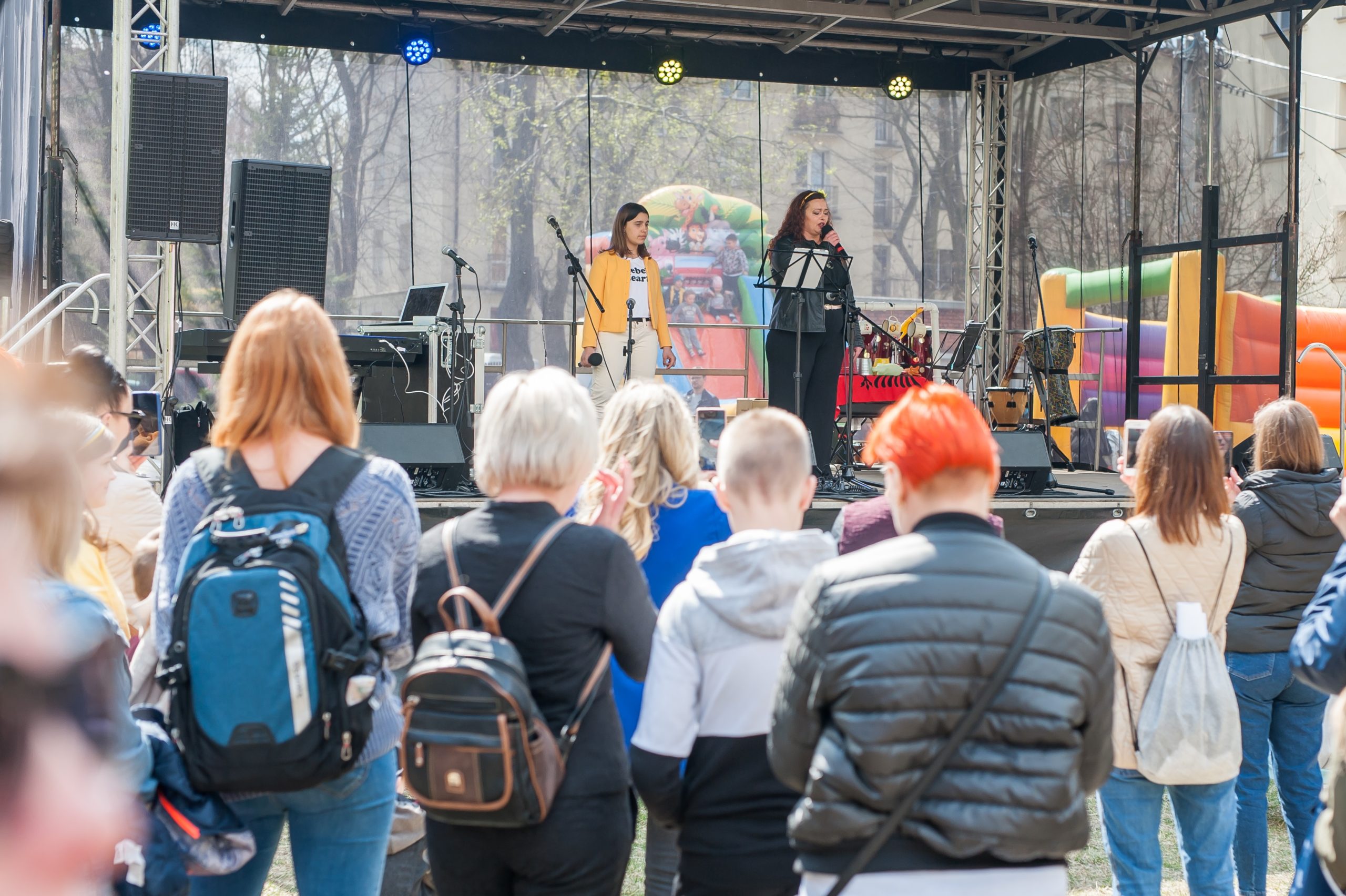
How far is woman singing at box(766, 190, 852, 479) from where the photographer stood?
6773mm

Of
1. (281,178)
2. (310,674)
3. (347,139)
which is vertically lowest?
(310,674)

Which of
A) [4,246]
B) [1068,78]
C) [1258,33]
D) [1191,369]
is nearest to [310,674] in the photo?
[4,246]

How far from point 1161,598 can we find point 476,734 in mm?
1770

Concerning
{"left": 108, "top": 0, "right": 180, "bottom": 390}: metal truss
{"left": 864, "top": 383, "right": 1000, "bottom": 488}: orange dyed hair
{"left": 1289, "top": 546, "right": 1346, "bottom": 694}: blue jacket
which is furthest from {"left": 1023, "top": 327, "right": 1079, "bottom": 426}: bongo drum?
{"left": 864, "top": 383, "right": 1000, "bottom": 488}: orange dyed hair

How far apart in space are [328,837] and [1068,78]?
1094 centimetres

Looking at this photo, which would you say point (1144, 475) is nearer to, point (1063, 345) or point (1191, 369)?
point (1063, 345)

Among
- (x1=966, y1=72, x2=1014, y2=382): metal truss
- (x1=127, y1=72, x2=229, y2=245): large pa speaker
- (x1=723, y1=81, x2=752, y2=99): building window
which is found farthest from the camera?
(x1=723, y1=81, x2=752, y2=99): building window

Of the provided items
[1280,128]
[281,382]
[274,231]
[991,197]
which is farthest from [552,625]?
[991,197]

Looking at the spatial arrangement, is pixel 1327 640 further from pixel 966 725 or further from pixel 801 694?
pixel 801 694

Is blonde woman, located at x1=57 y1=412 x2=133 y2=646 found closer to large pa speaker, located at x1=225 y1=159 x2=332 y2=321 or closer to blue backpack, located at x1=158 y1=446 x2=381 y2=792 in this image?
blue backpack, located at x1=158 y1=446 x2=381 y2=792

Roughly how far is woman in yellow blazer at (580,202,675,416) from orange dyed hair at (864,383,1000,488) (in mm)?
6242

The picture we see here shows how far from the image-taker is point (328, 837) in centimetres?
203

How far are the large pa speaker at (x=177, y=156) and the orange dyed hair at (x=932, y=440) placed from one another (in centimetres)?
503

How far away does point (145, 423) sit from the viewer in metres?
4.36
